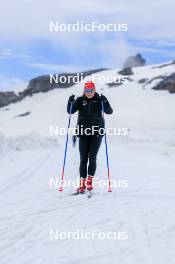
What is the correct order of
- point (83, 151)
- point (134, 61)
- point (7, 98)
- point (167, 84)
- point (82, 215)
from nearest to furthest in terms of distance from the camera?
point (82, 215) → point (83, 151) → point (167, 84) → point (7, 98) → point (134, 61)

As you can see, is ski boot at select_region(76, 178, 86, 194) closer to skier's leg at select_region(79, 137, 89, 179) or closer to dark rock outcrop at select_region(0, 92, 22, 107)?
skier's leg at select_region(79, 137, 89, 179)

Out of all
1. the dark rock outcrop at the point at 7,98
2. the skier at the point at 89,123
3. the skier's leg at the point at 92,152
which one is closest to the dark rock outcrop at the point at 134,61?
the dark rock outcrop at the point at 7,98

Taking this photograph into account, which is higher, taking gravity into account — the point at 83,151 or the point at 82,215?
the point at 83,151

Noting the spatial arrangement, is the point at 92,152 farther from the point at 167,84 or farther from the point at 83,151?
the point at 167,84

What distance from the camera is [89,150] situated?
33.9ft

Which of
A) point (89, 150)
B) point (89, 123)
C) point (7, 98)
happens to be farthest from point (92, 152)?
point (7, 98)

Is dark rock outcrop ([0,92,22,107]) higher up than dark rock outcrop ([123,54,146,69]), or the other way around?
dark rock outcrop ([123,54,146,69])

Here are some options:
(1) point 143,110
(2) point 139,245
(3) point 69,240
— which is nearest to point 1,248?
(3) point 69,240

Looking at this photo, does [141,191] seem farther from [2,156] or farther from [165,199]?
[2,156]

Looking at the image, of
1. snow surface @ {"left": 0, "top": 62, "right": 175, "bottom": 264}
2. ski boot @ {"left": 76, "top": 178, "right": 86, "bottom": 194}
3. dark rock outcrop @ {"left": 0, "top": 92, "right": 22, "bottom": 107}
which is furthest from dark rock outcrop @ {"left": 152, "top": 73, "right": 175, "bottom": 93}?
ski boot @ {"left": 76, "top": 178, "right": 86, "bottom": 194}

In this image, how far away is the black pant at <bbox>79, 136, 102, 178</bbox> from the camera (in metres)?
10.2

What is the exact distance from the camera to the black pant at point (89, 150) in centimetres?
1024

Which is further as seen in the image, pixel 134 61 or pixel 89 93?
pixel 134 61

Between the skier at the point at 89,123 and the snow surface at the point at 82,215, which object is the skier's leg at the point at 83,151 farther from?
the snow surface at the point at 82,215
